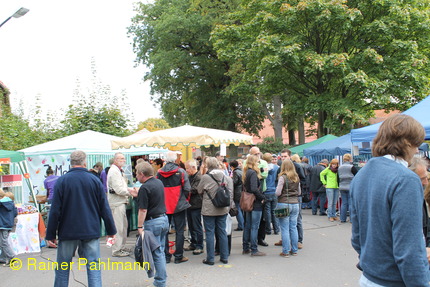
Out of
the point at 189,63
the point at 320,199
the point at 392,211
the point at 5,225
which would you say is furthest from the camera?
the point at 189,63

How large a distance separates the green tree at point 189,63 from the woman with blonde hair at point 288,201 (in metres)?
19.6

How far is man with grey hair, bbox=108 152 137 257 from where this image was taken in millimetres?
6738

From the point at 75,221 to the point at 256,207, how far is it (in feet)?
11.0

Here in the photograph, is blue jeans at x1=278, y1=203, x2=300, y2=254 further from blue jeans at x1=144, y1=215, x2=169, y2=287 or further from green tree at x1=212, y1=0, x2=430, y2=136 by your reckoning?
green tree at x1=212, y1=0, x2=430, y2=136

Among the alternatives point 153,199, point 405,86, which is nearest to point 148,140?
point 153,199

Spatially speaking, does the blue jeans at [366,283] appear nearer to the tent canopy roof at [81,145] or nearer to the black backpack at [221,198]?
the black backpack at [221,198]

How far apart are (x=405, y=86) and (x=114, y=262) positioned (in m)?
16.6

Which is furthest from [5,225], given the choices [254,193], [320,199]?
[320,199]

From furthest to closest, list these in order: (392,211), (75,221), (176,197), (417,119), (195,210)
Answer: (417,119) → (195,210) → (176,197) → (75,221) → (392,211)

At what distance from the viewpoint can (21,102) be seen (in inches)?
759

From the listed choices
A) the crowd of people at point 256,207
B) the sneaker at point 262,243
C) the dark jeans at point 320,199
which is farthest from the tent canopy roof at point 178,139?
the dark jeans at point 320,199

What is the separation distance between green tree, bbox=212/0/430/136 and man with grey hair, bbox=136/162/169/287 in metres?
13.9

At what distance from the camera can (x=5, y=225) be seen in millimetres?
6449

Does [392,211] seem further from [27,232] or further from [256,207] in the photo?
[27,232]
